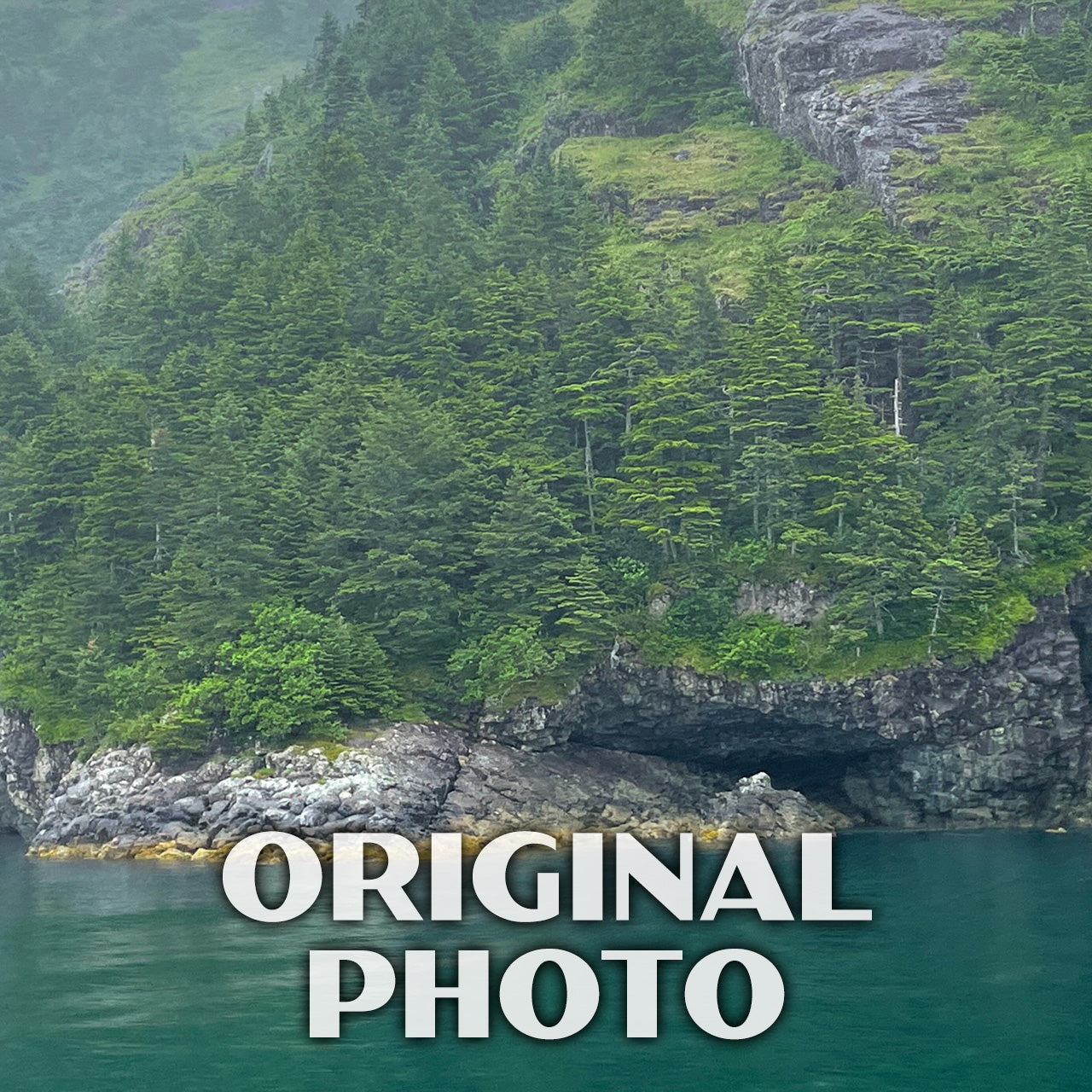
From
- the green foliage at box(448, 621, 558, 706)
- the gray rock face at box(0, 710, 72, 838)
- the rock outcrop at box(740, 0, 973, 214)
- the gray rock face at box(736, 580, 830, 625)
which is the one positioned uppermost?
the rock outcrop at box(740, 0, 973, 214)

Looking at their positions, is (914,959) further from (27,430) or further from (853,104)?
(853,104)

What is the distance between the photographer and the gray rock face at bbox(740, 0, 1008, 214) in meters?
89.4

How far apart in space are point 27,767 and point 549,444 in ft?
92.1

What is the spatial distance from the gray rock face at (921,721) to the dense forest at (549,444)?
1095 millimetres

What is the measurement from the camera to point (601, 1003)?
29.3 meters

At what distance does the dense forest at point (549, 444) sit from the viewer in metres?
60.3

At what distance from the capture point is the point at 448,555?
64.0 meters

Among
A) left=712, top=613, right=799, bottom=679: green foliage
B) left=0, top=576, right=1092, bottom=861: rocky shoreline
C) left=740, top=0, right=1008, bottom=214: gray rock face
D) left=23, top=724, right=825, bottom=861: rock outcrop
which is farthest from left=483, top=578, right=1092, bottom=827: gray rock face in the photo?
left=740, top=0, right=1008, bottom=214: gray rock face

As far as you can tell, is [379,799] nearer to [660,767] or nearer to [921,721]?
[660,767]

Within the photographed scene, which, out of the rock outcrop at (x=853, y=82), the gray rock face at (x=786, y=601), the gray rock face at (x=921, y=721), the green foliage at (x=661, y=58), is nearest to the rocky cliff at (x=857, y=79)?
the rock outcrop at (x=853, y=82)

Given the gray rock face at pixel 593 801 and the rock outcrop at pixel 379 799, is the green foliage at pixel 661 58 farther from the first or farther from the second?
the rock outcrop at pixel 379 799

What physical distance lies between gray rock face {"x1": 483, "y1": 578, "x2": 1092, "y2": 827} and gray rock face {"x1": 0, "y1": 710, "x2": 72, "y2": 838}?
19.3 meters

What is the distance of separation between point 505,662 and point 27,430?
32.3 metres

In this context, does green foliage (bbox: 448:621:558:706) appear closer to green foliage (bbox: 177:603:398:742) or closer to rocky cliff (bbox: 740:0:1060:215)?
green foliage (bbox: 177:603:398:742)
